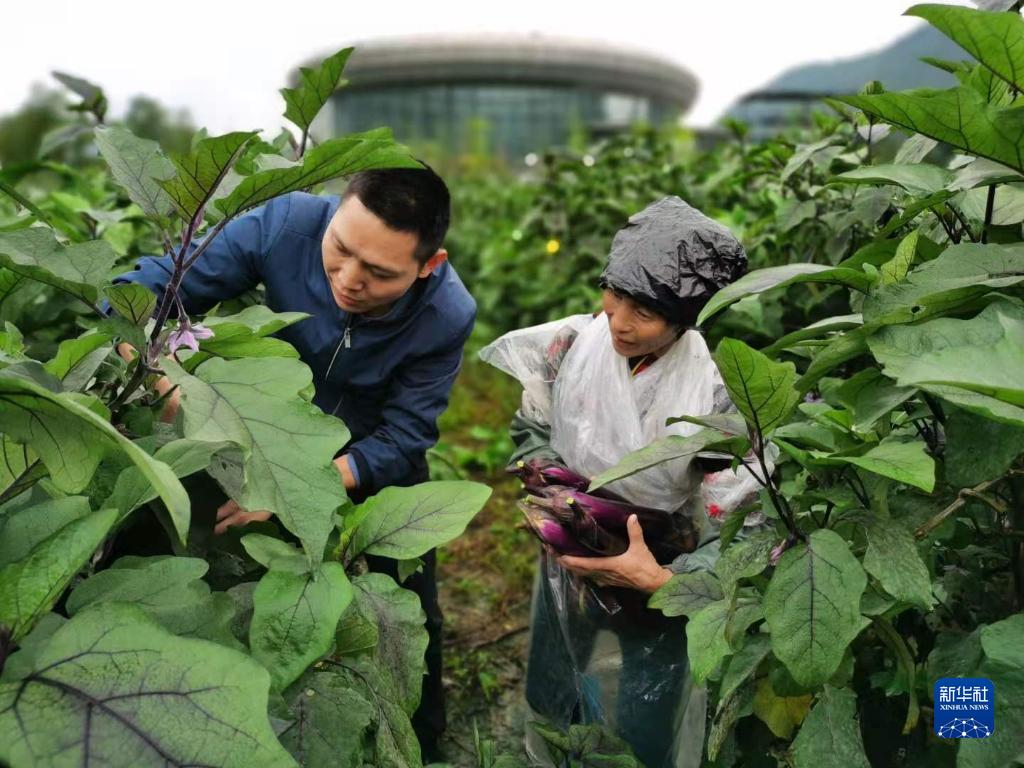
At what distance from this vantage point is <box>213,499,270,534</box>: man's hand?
130 cm

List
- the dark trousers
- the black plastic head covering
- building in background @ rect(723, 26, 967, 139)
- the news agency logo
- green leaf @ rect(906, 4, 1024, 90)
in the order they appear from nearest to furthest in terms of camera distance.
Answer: green leaf @ rect(906, 4, 1024, 90) < the news agency logo < the black plastic head covering < the dark trousers < building in background @ rect(723, 26, 967, 139)

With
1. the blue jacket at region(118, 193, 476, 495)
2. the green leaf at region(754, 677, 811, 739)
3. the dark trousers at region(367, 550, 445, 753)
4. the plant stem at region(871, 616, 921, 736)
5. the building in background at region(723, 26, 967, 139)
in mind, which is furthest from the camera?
the building in background at region(723, 26, 967, 139)

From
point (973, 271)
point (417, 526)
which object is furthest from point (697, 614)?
point (973, 271)

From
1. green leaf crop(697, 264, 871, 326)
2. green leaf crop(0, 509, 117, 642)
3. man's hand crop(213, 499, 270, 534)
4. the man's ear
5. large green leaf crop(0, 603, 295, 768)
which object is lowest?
man's hand crop(213, 499, 270, 534)

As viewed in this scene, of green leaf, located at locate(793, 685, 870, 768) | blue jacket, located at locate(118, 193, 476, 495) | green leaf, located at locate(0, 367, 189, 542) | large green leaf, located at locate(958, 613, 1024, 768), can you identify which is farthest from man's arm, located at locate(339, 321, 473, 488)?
large green leaf, located at locate(958, 613, 1024, 768)

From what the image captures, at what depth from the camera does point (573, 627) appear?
81.3 inches

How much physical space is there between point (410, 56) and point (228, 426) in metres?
28.4

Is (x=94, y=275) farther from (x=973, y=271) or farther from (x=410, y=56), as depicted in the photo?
(x=410, y=56)

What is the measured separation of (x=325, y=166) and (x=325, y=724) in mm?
596

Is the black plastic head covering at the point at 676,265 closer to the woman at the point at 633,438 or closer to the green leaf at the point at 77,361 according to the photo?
the woman at the point at 633,438

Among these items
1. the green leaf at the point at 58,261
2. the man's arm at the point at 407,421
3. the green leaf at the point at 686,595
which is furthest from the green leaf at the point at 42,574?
the man's arm at the point at 407,421

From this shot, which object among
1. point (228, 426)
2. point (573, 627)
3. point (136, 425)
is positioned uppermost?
point (228, 426)

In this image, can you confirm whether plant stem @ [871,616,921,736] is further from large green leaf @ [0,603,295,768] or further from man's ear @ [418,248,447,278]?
man's ear @ [418,248,447,278]

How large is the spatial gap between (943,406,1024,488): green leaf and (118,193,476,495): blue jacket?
1352 millimetres
